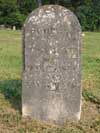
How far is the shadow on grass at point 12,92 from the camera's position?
356 inches

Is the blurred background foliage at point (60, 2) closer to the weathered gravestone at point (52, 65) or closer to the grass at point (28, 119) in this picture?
the grass at point (28, 119)

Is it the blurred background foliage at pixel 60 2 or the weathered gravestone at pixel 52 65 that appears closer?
the weathered gravestone at pixel 52 65

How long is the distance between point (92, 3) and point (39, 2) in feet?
23.5

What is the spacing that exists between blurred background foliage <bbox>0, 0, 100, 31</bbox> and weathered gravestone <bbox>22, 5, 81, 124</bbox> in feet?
143

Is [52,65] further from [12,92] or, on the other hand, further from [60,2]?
[60,2]

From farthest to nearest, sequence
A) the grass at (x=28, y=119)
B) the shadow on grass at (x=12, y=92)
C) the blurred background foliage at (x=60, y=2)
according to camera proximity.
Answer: the blurred background foliage at (x=60, y=2) < the shadow on grass at (x=12, y=92) < the grass at (x=28, y=119)

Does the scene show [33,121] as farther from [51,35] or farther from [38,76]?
[51,35]

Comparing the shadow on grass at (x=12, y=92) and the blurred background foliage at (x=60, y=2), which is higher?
the shadow on grass at (x=12, y=92)

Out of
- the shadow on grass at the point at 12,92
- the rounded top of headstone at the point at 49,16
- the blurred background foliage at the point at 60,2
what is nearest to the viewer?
the rounded top of headstone at the point at 49,16

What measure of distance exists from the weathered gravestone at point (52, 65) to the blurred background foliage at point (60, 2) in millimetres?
43490

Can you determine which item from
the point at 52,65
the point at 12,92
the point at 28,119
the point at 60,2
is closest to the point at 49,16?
the point at 52,65

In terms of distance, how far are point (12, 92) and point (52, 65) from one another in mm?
1610

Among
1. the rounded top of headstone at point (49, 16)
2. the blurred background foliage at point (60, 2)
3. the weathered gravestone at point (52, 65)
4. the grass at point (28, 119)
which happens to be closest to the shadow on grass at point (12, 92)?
the grass at point (28, 119)

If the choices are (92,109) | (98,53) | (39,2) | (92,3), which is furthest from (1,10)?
(92,109)
